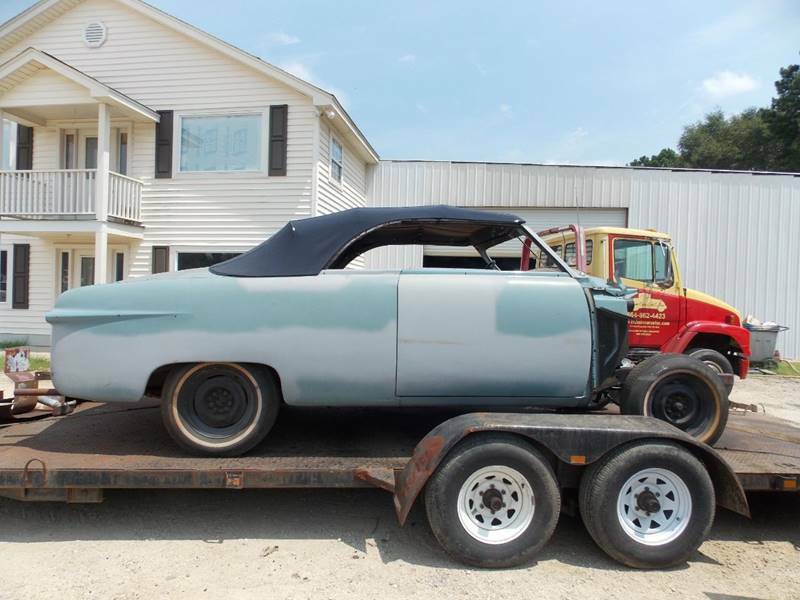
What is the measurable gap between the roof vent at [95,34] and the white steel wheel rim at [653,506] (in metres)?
14.7

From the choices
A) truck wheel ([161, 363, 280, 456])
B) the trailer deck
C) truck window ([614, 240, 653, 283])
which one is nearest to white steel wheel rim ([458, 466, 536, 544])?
the trailer deck

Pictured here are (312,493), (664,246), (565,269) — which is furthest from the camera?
(664,246)

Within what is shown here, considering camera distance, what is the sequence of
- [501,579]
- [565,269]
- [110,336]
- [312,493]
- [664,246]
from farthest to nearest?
1. [664,246]
2. [312,493]
3. [565,269]
4. [110,336]
5. [501,579]

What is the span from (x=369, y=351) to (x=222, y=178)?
10.1 metres

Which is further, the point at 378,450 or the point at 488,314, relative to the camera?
the point at 378,450

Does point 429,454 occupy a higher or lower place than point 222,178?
lower

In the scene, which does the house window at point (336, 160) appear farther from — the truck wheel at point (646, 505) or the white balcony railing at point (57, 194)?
the truck wheel at point (646, 505)

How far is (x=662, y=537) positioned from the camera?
3080 millimetres

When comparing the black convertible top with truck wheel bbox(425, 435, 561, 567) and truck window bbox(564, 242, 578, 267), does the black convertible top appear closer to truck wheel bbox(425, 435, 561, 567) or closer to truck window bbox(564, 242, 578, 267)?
truck wheel bbox(425, 435, 561, 567)

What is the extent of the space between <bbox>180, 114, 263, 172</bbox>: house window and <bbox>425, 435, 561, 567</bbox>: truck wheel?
1046cm

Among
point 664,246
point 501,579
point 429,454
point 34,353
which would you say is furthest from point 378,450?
point 34,353

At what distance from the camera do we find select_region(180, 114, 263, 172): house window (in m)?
12.2

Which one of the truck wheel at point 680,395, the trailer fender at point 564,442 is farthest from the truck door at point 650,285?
the trailer fender at point 564,442

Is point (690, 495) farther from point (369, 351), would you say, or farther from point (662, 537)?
point (369, 351)
